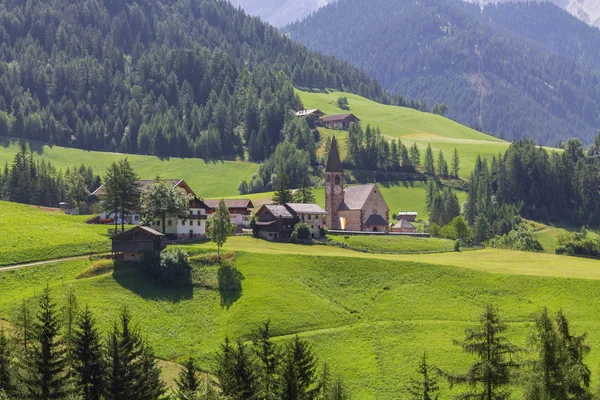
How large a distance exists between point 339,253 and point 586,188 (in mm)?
109769

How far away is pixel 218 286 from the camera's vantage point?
94.8 m

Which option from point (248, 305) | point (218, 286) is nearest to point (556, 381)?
point (248, 305)

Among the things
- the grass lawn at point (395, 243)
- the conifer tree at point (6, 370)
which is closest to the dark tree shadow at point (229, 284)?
the grass lawn at point (395, 243)

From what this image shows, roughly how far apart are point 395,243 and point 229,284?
1474 inches

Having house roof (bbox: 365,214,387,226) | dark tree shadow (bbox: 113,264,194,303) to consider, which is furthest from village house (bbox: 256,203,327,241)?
dark tree shadow (bbox: 113,264,194,303)

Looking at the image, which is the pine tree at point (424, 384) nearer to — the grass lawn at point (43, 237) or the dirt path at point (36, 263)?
the dirt path at point (36, 263)

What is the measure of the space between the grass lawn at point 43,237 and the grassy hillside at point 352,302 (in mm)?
5128

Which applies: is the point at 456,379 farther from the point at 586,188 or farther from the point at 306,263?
the point at 586,188

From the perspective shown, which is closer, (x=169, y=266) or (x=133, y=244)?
(x=169, y=266)

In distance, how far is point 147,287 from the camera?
308 ft

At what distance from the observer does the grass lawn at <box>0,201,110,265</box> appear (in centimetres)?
10025

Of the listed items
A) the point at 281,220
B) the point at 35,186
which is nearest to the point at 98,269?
the point at 281,220

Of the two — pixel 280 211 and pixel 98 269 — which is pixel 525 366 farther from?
pixel 280 211

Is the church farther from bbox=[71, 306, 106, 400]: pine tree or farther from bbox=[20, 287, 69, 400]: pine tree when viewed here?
bbox=[20, 287, 69, 400]: pine tree
